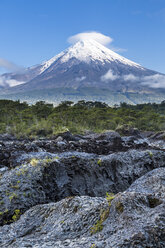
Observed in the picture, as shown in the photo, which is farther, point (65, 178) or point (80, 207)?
point (65, 178)

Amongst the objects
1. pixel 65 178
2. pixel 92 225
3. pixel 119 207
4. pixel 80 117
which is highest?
pixel 80 117

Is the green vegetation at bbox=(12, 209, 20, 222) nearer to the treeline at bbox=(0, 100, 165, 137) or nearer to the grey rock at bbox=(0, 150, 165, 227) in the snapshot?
the grey rock at bbox=(0, 150, 165, 227)

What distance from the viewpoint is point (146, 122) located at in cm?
6888

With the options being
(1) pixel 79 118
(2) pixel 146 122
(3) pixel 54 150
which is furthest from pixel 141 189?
(2) pixel 146 122

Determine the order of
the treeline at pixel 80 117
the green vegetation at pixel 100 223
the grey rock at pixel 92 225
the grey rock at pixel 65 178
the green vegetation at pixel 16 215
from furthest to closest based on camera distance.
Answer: the treeline at pixel 80 117, the grey rock at pixel 65 178, the green vegetation at pixel 16 215, the green vegetation at pixel 100 223, the grey rock at pixel 92 225

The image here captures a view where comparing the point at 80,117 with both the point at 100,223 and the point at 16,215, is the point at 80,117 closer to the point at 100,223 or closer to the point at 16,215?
the point at 16,215

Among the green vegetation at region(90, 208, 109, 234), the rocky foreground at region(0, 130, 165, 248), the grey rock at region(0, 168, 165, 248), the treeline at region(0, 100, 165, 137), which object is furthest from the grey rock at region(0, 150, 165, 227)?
the treeline at region(0, 100, 165, 137)

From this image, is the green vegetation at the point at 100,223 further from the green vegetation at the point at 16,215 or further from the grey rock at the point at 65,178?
the grey rock at the point at 65,178

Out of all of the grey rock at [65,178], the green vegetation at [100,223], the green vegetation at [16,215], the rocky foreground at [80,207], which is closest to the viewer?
the rocky foreground at [80,207]

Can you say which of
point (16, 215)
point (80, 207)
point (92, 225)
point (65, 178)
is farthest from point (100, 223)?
point (65, 178)

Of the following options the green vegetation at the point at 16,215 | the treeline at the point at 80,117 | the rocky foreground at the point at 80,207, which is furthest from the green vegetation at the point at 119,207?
the treeline at the point at 80,117

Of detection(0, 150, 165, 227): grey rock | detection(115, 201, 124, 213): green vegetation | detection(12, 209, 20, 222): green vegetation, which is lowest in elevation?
detection(12, 209, 20, 222): green vegetation

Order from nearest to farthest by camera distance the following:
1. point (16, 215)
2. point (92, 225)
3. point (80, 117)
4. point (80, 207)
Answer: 1. point (92, 225)
2. point (80, 207)
3. point (16, 215)
4. point (80, 117)

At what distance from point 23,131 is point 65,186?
3890cm
